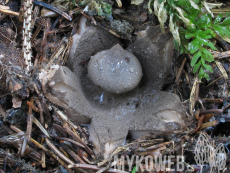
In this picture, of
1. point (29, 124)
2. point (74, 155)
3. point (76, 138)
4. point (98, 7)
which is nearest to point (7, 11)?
point (98, 7)

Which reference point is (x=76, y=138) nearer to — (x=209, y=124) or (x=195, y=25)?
(x=209, y=124)

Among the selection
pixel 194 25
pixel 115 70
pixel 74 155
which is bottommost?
pixel 74 155

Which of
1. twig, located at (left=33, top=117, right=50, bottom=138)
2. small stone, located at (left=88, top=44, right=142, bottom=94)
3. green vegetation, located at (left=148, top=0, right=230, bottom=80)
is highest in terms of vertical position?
green vegetation, located at (left=148, top=0, right=230, bottom=80)

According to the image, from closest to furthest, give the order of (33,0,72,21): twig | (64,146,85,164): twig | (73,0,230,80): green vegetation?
(73,0,230,80): green vegetation → (64,146,85,164): twig → (33,0,72,21): twig

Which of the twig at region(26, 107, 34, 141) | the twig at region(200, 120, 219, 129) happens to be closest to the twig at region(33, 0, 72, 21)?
the twig at region(26, 107, 34, 141)

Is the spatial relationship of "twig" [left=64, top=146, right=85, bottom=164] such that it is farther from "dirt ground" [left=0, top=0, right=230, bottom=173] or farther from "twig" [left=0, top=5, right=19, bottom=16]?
"twig" [left=0, top=5, right=19, bottom=16]

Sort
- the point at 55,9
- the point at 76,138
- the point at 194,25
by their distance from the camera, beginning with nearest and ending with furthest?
the point at 194,25 → the point at 76,138 → the point at 55,9

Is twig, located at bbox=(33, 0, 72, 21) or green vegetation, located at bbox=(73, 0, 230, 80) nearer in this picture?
green vegetation, located at bbox=(73, 0, 230, 80)

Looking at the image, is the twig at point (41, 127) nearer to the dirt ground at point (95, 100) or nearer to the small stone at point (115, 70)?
the dirt ground at point (95, 100)

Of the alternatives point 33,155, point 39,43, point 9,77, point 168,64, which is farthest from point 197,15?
point 33,155
